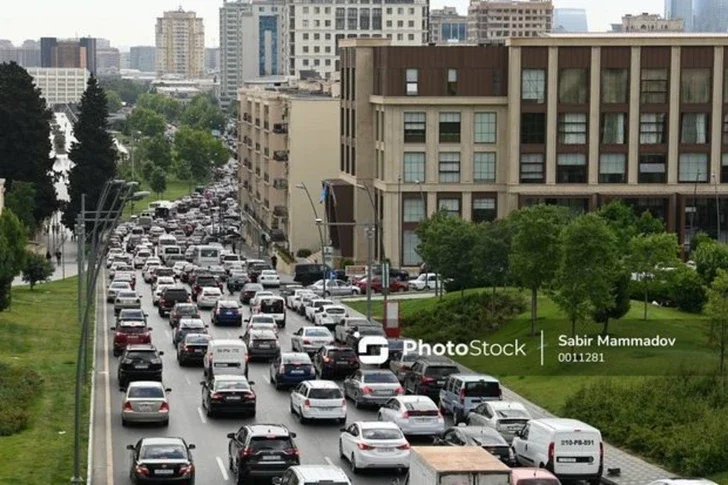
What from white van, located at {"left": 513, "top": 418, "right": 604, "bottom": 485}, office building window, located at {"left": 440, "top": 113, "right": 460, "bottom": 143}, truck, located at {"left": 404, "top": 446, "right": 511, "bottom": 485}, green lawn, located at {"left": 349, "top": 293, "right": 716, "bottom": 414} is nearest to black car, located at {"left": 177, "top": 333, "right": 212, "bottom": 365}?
green lawn, located at {"left": 349, "top": 293, "right": 716, "bottom": 414}

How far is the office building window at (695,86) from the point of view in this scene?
102 m

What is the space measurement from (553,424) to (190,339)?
2436 centimetres

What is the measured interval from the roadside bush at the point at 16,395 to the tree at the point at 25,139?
76.4 meters

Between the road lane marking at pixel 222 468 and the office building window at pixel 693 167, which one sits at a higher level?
the office building window at pixel 693 167

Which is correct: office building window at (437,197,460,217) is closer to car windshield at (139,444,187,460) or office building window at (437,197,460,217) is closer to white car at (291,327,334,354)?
white car at (291,327,334,354)

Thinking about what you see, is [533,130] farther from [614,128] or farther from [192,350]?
[192,350]

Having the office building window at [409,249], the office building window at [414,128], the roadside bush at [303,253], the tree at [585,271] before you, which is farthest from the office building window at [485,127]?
the tree at [585,271]

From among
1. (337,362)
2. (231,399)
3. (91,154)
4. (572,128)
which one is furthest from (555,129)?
(231,399)

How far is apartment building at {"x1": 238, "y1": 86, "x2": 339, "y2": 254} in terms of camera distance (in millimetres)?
129000

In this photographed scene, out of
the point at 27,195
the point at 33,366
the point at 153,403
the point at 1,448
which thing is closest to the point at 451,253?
the point at 33,366

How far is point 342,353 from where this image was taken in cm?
5322

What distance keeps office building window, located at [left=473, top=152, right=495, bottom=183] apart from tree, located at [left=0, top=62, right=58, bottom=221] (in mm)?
37344

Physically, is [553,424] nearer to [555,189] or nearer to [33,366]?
[33,366]

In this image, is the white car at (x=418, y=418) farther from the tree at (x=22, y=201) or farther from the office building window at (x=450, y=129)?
the tree at (x=22, y=201)
